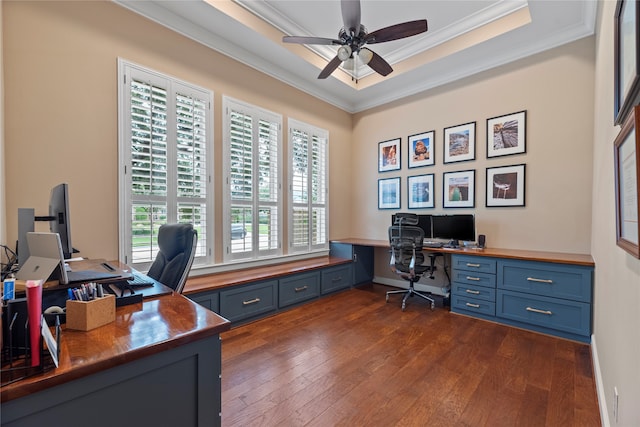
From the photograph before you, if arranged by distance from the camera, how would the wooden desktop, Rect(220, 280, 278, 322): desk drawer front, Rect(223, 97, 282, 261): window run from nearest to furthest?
the wooden desktop → Rect(220, 280, 278, 322): desk drawer front → Rect(223, 97, 282, 261): window

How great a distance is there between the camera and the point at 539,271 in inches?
112

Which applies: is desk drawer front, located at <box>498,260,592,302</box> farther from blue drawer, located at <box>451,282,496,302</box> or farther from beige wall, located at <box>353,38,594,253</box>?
beige wall, located at <box>353,38,594,253</box>

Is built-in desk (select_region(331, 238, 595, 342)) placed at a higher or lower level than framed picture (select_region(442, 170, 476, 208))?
lower

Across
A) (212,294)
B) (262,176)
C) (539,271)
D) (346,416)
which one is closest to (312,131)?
(262,176)

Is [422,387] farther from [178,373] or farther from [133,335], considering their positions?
[133,335]

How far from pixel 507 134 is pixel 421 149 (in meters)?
1.12

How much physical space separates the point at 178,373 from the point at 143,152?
96.4 inches

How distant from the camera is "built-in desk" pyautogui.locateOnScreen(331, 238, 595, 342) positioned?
2.65 m

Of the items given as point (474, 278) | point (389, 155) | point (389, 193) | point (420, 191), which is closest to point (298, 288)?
point (474, 278)

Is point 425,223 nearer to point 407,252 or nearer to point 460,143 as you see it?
point 407,252

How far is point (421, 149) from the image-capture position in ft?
14.2

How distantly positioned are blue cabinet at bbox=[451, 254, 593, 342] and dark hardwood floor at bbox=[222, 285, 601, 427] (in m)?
0.15

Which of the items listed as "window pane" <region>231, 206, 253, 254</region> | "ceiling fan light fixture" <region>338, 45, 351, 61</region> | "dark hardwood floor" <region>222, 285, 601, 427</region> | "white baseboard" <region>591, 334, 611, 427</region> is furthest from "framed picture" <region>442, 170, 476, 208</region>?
"window pane" <region>231, 206, 253, 254</region>

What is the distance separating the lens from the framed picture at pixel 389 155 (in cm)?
464
